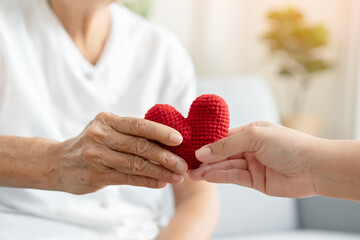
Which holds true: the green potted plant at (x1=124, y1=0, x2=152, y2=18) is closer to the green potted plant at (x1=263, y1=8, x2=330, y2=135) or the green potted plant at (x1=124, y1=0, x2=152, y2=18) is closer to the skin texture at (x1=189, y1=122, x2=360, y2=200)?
the green potted plant at (x1=263, y1=8, x2=330, y2=135)

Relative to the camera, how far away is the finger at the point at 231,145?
814 mm

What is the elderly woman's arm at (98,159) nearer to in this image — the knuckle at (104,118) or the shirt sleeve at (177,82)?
the knuckle at (104,118)

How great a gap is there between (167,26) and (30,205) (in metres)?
1.89

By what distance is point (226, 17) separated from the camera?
2857 mm

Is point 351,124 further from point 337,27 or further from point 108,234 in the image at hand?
point 108,234

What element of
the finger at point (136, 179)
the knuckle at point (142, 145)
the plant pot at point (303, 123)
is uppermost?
the plant pot at point (303, 123)

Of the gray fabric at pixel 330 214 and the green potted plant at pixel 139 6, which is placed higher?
the green potted plant at pixel 139 6

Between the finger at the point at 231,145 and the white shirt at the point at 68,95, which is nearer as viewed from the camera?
the finger at the point at 231,145

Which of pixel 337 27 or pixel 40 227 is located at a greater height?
pixel 337 27

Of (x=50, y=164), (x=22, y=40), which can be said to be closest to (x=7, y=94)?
(x=22, y=40)

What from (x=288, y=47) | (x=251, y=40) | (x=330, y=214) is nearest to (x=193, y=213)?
(x=330, y=214)

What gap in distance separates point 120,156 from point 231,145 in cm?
21

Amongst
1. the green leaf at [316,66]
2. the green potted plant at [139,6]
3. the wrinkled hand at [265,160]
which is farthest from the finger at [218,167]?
the green leaf at [316,66]

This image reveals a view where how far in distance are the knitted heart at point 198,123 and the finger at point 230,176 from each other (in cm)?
6
